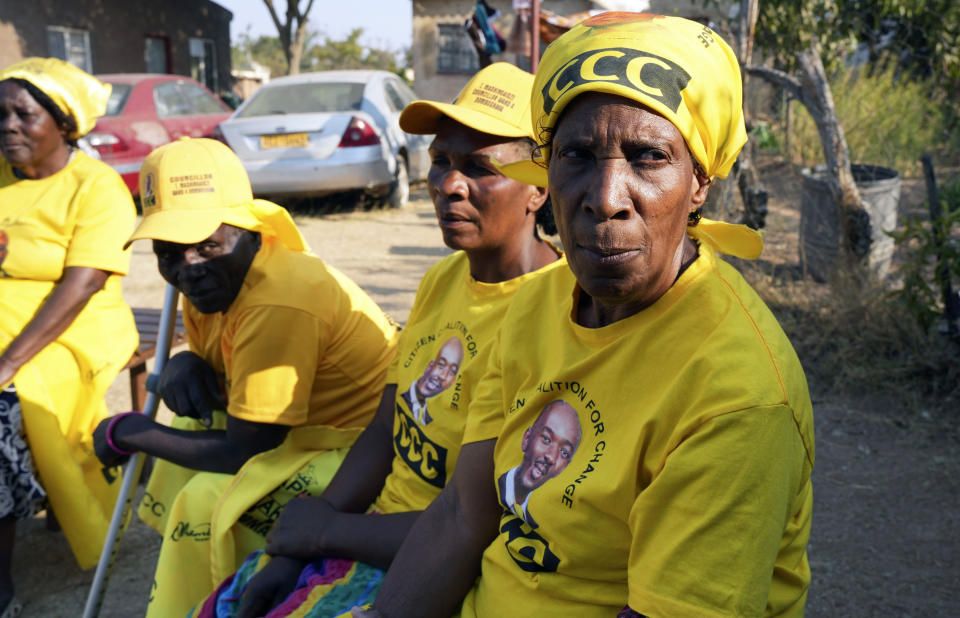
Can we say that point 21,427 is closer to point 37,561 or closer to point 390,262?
point 37,561

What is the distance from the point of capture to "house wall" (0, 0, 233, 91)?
1584cm

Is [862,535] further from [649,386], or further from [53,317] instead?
[53,317]

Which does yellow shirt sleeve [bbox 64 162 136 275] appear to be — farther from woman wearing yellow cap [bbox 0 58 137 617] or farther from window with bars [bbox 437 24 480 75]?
window with bars [bbox 437 24 480 75]

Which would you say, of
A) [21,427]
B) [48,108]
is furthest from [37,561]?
[48,108]

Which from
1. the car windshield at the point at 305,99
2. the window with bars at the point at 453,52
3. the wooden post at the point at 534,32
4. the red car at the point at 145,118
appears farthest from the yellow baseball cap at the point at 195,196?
the window with bars at the point at 453,52

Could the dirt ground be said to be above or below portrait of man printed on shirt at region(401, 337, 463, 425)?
below

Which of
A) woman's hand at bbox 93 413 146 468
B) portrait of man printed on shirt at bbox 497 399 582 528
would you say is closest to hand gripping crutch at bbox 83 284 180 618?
woman's hand at bbox 93 413 146 468

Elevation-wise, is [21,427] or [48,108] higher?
[48,108]

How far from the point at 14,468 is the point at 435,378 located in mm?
1896

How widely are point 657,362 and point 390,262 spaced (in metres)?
6.80

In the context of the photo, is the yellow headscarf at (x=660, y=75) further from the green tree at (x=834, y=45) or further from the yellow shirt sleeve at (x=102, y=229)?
the green tree at (x=834, y=45)

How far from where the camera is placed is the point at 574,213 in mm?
1440

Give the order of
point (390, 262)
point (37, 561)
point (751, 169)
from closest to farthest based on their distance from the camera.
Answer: point (37, 561)
point (751, 169)
point (390, 262)

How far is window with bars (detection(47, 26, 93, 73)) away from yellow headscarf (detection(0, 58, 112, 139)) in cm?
1508
